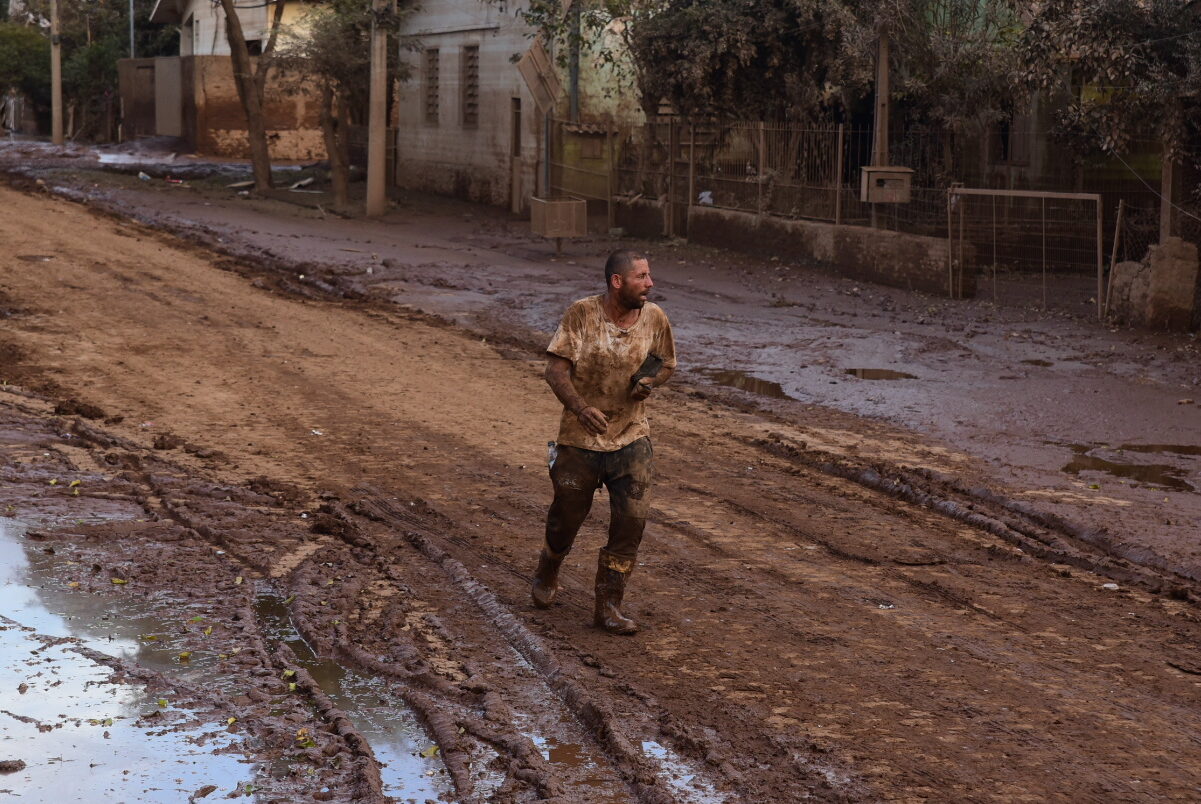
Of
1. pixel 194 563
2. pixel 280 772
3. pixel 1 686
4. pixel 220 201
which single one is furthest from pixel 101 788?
pixel 220 201

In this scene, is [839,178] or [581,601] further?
[839,178]

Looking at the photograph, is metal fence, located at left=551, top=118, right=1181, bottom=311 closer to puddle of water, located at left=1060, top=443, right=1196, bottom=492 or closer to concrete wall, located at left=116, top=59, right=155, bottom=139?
puddle of water, located at left=1060, top=443, right=1196, bottom=492

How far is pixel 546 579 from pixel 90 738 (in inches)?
87.6

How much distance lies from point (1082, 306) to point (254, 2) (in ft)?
107

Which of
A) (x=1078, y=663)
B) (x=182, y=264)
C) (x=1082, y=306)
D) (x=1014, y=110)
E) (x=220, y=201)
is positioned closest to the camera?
(x=1078, y=663)

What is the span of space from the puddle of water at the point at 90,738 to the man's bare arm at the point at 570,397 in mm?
2001

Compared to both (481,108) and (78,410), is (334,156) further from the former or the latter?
(78,410)

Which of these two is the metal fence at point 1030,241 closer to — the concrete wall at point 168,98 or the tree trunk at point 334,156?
the tree trunk at point 334,156

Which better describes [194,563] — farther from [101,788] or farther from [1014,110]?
[1014,110]

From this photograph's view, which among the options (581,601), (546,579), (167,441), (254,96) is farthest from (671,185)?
(546,579)

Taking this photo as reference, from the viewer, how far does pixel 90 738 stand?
497cm

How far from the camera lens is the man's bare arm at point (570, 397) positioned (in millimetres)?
6105

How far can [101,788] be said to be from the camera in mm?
4590

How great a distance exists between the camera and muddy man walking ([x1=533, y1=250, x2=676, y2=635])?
244 inches
